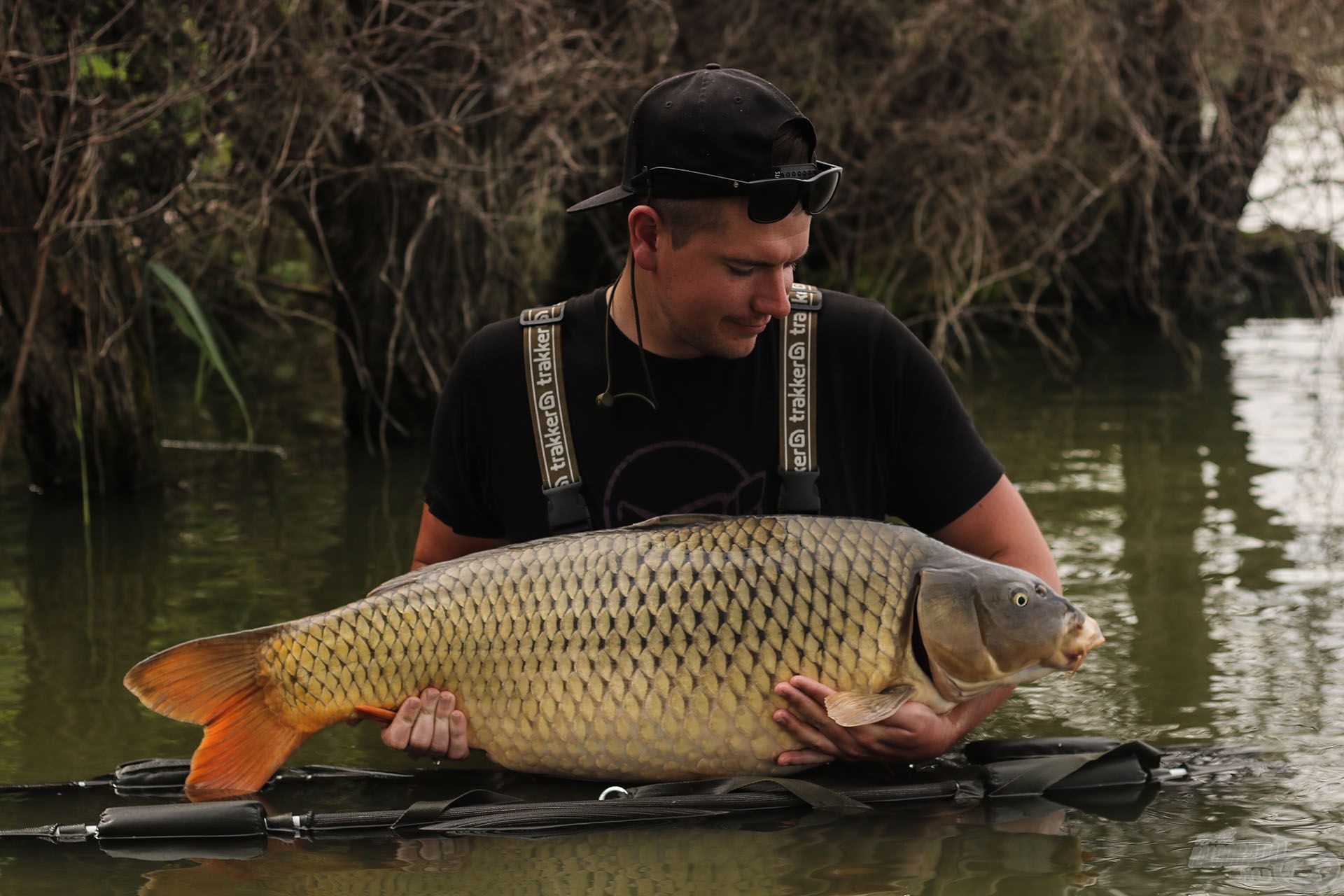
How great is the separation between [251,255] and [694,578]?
12.6ft

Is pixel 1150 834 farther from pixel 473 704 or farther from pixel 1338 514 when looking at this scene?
pixel 1338 514

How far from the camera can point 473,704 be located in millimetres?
2789

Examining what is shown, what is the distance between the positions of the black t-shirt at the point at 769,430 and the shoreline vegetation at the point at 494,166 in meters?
2.35

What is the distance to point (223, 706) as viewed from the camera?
2.79m

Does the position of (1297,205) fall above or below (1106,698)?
above

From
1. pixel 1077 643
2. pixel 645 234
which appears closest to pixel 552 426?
pixel 645 234

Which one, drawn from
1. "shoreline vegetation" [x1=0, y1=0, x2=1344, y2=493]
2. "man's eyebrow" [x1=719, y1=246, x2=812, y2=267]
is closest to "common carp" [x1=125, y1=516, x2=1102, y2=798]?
"man's eyebrow" [x1=719, y1=246, x2=812, y2=267]

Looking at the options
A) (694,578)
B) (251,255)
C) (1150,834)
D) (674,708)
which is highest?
(251,255)

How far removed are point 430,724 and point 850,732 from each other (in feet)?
2.34

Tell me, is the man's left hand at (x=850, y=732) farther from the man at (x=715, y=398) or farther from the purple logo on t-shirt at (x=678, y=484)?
the purple logo on t-shirt at (x=678, y=484)

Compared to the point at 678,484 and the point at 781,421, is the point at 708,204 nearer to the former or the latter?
the point at 781,421

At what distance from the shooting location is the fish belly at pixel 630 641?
268 cm

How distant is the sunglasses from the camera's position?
9.07ft

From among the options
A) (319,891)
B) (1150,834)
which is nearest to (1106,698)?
(1150,834)
